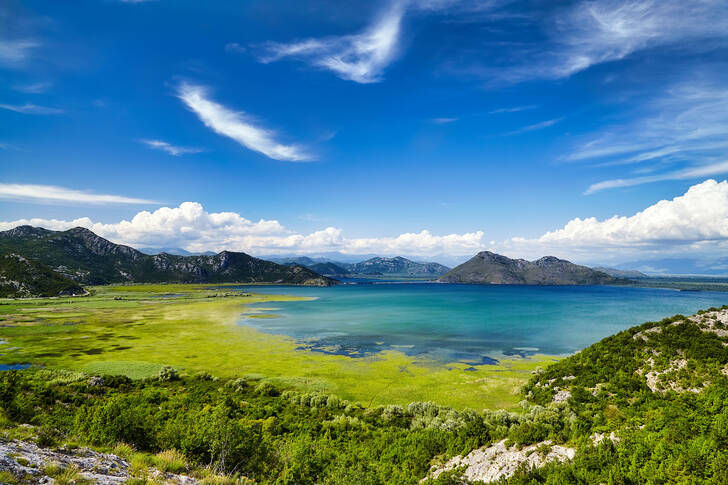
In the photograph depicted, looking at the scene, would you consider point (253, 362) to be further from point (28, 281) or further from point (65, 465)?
point (28, 281)

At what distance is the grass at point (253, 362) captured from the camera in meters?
40.9

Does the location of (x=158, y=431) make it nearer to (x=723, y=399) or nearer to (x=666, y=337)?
(x=723, y=399)

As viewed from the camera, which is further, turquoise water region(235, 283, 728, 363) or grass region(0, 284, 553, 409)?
turquoise water region(235, 283, 728, 363)

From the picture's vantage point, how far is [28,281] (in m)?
162

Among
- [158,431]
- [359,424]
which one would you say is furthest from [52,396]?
[359,424]

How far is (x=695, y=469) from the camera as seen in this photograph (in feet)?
43.8

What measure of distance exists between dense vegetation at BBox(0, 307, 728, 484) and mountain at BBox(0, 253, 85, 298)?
170552 millimetres

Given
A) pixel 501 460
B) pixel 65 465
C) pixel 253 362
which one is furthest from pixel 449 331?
Result: pixel 65 465

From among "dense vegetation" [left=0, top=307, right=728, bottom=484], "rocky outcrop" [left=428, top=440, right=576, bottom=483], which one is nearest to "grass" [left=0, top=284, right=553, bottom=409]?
"dense vegetation" [left=0, top=307, right=728, bottom=484]

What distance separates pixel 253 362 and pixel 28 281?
615 ft

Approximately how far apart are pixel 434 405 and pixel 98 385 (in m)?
39.1

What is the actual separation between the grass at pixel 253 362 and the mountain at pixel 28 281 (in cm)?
9222

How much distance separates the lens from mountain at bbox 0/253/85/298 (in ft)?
502

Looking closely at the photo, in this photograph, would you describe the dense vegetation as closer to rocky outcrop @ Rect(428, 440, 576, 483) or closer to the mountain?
rocky outcrop @ Rect(428, 440, 576, 483)
